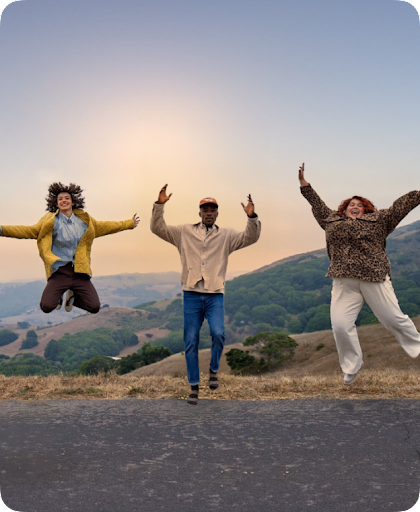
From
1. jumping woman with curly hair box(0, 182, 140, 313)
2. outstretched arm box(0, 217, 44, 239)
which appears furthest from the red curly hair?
outstretched arm box(0, 217, 44, 239)

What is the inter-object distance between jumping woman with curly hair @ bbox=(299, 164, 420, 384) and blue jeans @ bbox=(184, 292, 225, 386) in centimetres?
139

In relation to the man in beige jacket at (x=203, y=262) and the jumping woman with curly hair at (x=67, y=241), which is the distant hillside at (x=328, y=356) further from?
the man in beige jacket at (x=203, y=262)

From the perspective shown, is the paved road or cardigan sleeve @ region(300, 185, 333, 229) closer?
the paved road

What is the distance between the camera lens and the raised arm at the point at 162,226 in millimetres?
5961

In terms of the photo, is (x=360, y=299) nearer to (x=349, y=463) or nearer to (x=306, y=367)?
(x=349, y=463)

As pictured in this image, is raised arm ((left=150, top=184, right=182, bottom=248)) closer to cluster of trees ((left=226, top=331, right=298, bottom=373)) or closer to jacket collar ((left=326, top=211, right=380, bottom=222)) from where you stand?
jacket collar ((left=326, top=211, right=380, bottom=222))

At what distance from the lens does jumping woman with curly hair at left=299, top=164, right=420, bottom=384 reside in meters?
5.81

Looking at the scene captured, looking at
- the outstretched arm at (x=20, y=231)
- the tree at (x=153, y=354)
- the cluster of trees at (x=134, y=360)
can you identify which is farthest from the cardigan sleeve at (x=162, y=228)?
the tree at (x=153, y=354)

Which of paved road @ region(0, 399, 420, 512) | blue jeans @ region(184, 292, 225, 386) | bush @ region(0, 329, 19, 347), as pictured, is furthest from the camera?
bush @ region(0, 329, 19, 347)

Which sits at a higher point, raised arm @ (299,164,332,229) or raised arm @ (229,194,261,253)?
raised arm @ (299,164,332,229)

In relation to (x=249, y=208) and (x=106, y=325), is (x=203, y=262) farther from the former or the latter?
(x=106, y=325)

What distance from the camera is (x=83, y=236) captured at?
6438mm

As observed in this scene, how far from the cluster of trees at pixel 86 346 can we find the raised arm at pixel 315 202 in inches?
4690

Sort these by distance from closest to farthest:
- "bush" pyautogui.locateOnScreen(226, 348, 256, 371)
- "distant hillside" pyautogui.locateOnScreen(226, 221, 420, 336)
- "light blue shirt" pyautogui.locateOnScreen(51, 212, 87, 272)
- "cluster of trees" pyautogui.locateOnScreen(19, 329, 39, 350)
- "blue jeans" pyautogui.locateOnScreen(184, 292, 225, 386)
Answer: "blue jeans" pyautogui.locateOnScreen(184, 292, 225, 386)
"light blue shirt" pyautogui.locateOnScreen(51, 212, 87, 272)
"bush" pyautogui.locateOnScreen(226, 348, 256, 371)
"distant hillside" pyautogui.locateOnScreen(226, 221, 420, 336)
"cluster of trees" pyautogui.locateOnScreen(19, 329, 39, 350)
